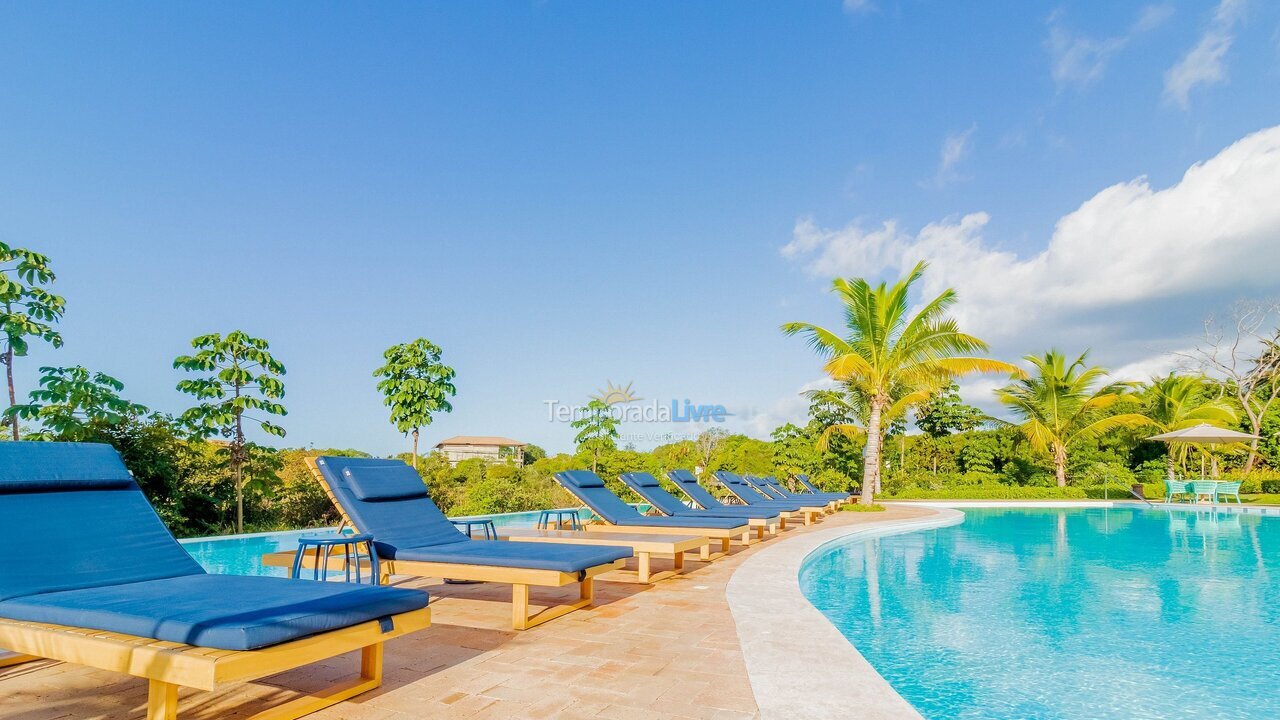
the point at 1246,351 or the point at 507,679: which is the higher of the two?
the point at 1246,351

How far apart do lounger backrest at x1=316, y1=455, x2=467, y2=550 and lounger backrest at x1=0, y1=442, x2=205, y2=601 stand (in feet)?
4.20

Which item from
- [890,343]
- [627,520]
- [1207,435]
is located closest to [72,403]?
[627,520]

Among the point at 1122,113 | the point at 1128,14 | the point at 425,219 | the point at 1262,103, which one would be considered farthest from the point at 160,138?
the point at 1262,103

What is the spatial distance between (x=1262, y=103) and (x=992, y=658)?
1607 centimetres

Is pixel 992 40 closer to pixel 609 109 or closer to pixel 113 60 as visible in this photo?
pixel 609 109

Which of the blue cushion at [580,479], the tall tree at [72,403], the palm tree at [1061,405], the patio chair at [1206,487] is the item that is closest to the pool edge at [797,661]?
the blue cushion at [580,479]

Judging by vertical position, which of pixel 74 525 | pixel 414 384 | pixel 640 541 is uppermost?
pixel 414 384

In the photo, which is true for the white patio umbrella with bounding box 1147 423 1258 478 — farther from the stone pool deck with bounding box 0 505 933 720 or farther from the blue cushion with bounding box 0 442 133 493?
the blue cushion with bounding box 0 442 133 493

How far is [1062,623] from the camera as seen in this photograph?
5.17 metres

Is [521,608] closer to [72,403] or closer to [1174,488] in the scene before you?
[72,403]

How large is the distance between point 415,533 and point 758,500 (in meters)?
8.87

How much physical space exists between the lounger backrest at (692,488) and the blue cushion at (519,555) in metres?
6.02

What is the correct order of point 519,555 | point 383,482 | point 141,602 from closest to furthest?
1. point 141,602
2. point 519,555
3. point 383,482

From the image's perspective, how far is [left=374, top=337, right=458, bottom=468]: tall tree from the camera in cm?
1262
